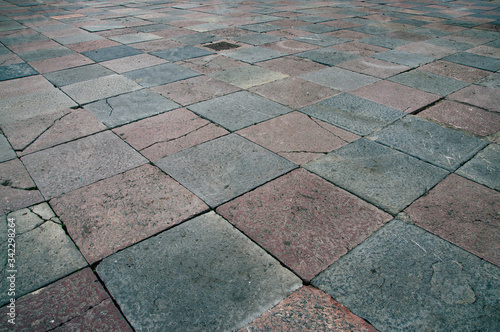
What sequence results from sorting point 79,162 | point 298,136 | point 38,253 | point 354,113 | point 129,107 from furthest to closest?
1. point 129,107
2. point 354,113
3. point 298,136
4. point 79,162
5. point 38,253

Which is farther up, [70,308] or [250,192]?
[250,192]

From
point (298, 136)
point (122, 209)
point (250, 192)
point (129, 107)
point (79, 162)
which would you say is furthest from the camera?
point (129, 107)

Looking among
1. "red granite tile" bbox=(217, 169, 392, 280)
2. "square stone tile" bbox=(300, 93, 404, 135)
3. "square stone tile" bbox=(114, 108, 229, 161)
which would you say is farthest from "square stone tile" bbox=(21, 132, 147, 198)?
"square stone tile" bbox=(300, 93, 404, 135)

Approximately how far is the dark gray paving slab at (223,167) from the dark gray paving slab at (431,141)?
4.62 feet

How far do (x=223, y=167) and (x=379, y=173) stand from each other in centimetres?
161

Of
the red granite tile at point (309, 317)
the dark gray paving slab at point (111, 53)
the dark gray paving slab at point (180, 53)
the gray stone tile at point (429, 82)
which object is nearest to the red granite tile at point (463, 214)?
the red granite tile at point (309, 317)

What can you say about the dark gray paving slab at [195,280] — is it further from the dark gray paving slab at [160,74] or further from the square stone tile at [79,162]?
the dark gray paving slab at [160,74]

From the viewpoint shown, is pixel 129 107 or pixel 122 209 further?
pixel 129 107

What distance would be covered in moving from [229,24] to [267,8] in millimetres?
3070

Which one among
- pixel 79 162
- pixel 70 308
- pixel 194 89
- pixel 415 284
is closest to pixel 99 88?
pixel 194 89

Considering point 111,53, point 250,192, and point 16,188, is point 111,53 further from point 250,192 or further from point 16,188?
point 250,192

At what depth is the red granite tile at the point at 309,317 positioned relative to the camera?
82.1 inches

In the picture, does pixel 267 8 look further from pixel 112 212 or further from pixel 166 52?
pixel 112 212

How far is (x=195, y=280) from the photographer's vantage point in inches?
94.0
